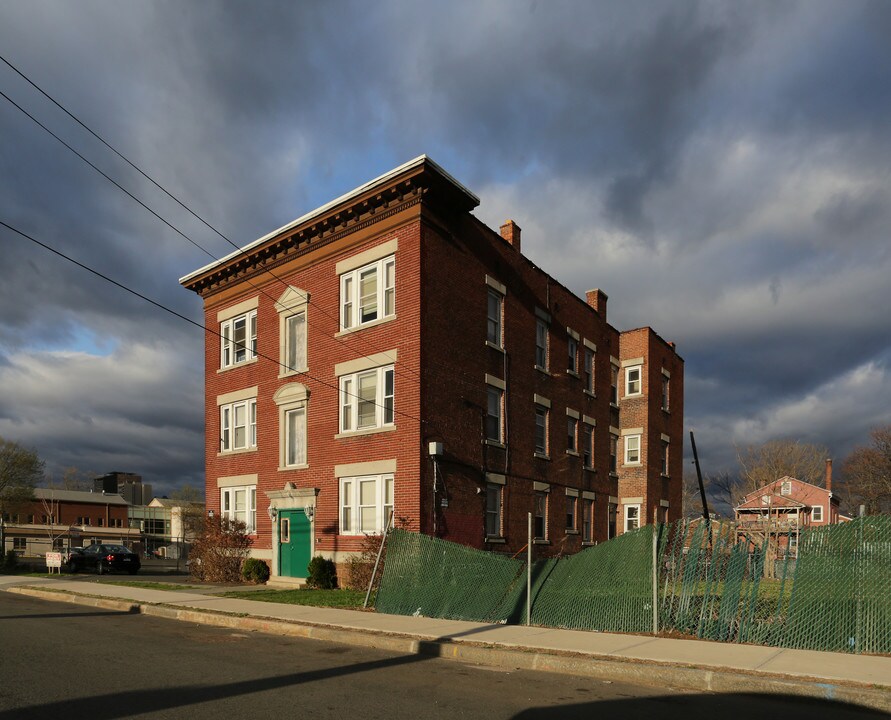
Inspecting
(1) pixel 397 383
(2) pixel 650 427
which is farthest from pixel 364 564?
(2) pixel 650 427

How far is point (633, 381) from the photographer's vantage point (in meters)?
34.6

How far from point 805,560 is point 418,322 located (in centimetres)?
1203

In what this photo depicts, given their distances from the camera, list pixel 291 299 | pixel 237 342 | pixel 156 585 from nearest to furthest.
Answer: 1. pixel 156 585
2. pixel 291 299
3. pixel 237 342

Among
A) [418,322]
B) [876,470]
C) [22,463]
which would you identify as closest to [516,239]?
[418,322]

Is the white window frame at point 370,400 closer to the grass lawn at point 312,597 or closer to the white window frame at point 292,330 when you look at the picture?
the white window frame at point 292,330

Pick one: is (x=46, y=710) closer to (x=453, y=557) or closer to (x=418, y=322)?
(x=453, y=557)

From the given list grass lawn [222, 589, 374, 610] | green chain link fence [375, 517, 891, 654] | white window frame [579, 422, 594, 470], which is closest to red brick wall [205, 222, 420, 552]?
grass lawn [222, 589, 374, 610]

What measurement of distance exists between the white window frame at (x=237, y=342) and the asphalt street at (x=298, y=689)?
1564 centimetres

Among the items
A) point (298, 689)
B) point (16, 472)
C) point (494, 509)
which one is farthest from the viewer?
point (16, 472)

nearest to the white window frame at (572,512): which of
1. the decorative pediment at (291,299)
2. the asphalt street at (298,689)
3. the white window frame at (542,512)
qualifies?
the white window frame at (542,512)

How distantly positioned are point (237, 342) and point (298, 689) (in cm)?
2050

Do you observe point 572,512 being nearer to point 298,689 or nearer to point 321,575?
point 321,575

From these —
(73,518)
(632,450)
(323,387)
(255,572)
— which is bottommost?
(73,518)

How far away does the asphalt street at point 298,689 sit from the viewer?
7391 millimetres
